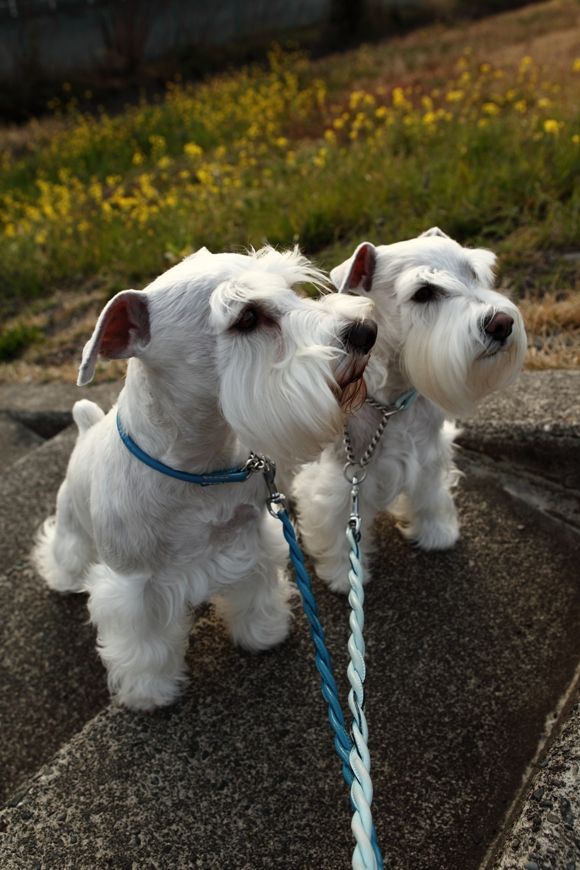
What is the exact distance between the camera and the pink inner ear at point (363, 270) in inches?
111

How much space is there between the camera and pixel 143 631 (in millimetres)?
2682

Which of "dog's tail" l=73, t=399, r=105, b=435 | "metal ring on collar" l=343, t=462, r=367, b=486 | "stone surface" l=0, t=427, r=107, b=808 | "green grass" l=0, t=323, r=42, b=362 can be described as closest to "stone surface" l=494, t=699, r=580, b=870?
"metal ring on collar" l=343, t=462, r=367, b=486

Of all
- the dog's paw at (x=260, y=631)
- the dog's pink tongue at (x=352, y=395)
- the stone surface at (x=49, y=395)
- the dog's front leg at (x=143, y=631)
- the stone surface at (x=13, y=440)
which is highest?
the dog's pink tongue at (x=352, y=395)

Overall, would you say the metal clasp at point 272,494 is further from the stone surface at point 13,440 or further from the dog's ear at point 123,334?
the stone surface at point 13,440

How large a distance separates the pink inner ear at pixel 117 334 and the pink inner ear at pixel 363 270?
102 centimetres

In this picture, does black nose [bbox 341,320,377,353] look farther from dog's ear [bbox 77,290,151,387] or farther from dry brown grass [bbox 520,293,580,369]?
dry brown grass [bbox 520,293,580,369]

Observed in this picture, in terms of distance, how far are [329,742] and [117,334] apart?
5.16 ft

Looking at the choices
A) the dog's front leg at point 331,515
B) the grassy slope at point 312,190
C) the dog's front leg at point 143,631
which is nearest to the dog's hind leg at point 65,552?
the dog's front leg at point 143,631

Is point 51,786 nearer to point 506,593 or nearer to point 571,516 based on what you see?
point 506,593

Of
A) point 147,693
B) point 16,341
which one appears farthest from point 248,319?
point 16,341

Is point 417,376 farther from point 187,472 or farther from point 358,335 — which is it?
point 187,472

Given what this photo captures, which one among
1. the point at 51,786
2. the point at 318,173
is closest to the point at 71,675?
the point at 51,786

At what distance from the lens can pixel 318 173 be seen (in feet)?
22.3

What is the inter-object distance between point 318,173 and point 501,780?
5777mm
